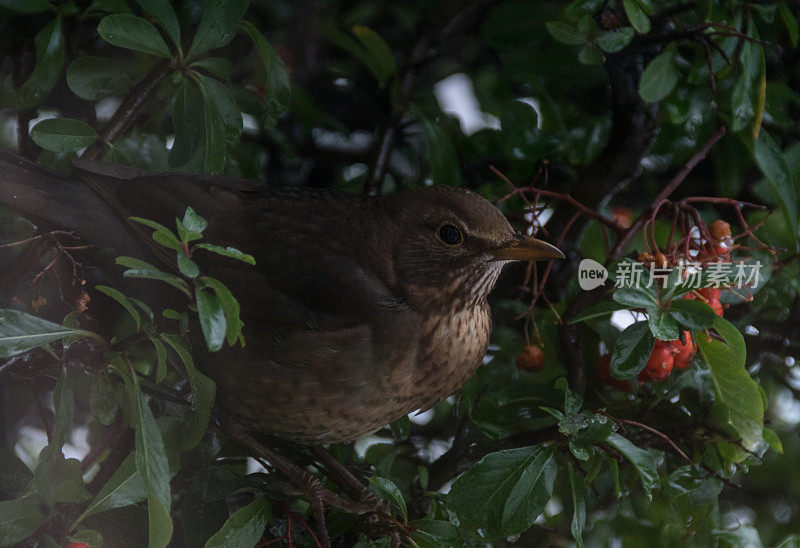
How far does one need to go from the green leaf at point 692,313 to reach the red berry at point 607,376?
0.21 metres

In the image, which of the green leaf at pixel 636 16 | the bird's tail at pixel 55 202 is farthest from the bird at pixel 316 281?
the green leaf at pixel 636 16

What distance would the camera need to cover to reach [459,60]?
63.5 inches

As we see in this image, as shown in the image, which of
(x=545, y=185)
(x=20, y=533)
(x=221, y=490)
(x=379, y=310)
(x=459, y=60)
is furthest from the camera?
(x=459, y=60)

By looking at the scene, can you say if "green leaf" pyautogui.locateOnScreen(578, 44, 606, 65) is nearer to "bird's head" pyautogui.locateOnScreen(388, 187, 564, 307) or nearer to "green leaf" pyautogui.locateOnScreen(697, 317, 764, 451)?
"bird's head" pyautogui.locateOnScreen(388, 187, 564, 307)

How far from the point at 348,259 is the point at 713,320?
52 centimetres

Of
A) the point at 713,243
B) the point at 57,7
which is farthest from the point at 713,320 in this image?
the point at 57,7

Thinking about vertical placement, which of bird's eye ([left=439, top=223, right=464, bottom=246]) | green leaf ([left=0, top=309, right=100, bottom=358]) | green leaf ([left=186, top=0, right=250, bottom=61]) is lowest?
bird's eye ([left=439, top=223, right=464, bottom=246])

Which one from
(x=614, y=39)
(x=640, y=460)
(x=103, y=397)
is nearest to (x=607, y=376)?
(x=640, y=460)

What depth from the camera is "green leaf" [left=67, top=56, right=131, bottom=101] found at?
1026 millimetres

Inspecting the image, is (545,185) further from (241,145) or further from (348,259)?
(241,145)

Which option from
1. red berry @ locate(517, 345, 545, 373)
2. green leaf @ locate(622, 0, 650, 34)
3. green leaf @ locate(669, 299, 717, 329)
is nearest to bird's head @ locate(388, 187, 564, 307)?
red berry @ locate(517, 345, 545, 373)

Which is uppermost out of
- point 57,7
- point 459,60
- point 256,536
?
point 57,7

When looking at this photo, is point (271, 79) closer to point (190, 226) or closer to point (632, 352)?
point (190, 226)

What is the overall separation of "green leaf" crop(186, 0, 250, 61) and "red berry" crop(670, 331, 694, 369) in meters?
0.74
